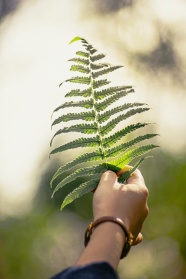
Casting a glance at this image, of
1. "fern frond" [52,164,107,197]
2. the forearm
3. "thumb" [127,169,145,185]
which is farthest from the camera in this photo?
"fern frond" [52,164,107,197]

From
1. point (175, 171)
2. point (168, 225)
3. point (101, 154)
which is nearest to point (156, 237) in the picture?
point (168, 225)

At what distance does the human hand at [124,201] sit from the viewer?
6.20 feet

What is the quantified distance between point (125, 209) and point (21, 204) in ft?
55.5

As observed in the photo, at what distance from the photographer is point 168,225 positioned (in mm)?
16031

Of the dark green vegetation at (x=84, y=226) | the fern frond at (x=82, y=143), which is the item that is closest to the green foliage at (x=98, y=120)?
the fern frond at (x=82, y=143)

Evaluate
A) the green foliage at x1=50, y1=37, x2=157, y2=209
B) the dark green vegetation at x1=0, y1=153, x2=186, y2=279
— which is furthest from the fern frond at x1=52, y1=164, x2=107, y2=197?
the dark green vegetation at x1=0, y1=153, x2=186, y2=279

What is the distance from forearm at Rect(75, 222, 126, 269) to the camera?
170 centimetres

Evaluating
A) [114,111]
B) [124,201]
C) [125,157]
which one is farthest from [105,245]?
[114,111]

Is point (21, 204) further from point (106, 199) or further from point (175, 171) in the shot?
point (106, 199)

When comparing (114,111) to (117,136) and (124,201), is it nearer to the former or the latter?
(117,136)

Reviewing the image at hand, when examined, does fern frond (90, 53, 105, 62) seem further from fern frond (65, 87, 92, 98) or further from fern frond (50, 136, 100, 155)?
fern frond (50, 136, 100, 155)

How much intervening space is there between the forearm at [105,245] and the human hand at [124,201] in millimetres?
58

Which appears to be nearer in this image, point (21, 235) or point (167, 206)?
point (167, 206)

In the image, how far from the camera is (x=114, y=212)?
1.87 meters
